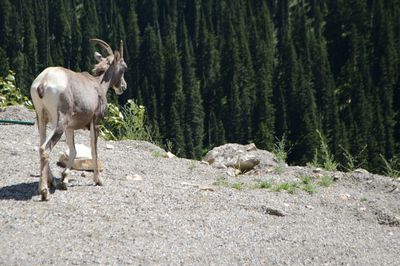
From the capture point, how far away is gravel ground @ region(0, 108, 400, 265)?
862cm

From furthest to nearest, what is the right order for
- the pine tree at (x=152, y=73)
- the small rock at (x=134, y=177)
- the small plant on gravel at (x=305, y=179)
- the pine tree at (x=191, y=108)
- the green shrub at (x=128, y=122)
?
the pine tree at (x=152, y=73)
the pine tree at (x=191, y=108)
the green shrub at (x=128, y=122)
the small plant on gravel at (x=305, y=179)
the small rock at (x=134, y=177)

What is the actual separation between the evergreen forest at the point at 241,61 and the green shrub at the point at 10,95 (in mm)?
76173

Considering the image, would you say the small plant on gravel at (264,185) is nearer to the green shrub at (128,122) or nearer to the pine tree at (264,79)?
the green shrub at (128,122)

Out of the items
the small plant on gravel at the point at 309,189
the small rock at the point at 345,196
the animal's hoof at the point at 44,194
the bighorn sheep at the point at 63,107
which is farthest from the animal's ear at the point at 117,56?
the small rock at the point at 345,196

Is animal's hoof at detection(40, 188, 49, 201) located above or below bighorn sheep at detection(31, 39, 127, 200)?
below

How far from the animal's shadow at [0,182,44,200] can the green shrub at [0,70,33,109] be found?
7903mm

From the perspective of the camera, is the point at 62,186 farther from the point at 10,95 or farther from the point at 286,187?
the point at 10,95

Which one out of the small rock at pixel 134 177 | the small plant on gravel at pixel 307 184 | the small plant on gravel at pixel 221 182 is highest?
the small rock at pixel 134 177

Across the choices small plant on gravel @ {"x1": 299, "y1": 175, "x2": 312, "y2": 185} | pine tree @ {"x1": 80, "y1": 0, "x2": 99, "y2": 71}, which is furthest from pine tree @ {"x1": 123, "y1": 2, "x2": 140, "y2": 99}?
small plant on gravel @ {"x1": 299, "y1": 175, "x2": 312, "y2": 185}

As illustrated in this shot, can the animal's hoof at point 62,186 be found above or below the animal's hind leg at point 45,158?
below

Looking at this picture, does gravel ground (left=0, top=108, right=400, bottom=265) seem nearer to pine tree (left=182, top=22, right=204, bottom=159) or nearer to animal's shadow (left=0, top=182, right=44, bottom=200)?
animal's shadow (left=0, top=182, right=44, bottom=200)

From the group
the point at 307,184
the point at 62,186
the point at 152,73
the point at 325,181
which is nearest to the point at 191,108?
the point at 152,73

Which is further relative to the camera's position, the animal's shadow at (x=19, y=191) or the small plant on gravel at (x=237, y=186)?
the small plant on gravel at (x=237, y=186)

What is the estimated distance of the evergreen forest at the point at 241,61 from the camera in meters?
111
